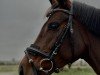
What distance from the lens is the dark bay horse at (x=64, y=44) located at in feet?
25.8

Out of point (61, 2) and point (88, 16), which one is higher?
point (61, 2)

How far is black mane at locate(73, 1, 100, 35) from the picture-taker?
7.83m

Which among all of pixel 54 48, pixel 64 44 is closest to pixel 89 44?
pixel 64 44

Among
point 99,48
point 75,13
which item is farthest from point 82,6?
point 99,48

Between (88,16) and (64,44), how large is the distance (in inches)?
27.8

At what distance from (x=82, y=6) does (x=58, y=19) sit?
0.53m

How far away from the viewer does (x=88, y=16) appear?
787 cm

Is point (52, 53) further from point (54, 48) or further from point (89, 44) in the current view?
point (89, 44)

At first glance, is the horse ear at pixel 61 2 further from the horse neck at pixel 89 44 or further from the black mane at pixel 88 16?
the horse neck at pixel 89 44

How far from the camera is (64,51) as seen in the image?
7867mm

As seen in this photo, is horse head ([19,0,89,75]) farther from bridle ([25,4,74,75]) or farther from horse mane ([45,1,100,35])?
horse mane ([45,1,100,35])

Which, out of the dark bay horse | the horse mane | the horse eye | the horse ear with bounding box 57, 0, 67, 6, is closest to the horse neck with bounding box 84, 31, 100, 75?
the dark bay horse

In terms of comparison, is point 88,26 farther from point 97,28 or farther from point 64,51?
point 64,51

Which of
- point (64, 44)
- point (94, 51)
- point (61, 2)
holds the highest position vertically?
point (61, 2)
